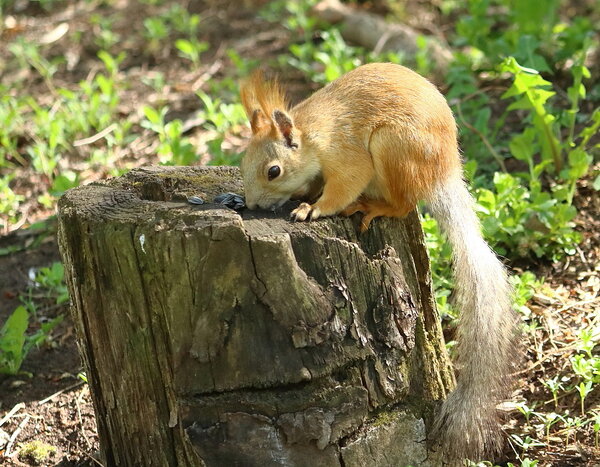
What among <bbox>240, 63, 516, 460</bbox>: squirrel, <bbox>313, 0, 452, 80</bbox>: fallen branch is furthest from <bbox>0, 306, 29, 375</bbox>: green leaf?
<bbox>313, 0, 452, 80</bbox>: fallen branch

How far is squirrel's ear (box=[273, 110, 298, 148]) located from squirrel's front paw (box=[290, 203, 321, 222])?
14.2 inches

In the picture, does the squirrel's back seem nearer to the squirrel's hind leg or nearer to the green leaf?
the squirrel's hind leg

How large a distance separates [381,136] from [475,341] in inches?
33.5

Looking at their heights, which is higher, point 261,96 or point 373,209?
point 261,96

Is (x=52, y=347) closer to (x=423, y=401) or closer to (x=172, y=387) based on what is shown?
(x=172, y=387)

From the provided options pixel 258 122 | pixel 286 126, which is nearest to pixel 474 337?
pixel 286 126

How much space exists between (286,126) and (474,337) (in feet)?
3.51

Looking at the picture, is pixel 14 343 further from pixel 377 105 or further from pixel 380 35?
pixel 380 35

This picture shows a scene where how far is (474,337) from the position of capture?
2.95 metres

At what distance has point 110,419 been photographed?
2.88 m

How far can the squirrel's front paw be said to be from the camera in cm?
277

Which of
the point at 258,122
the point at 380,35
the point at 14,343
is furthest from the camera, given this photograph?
the point at 380,35

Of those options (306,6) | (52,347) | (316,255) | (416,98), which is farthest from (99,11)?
(316,255)

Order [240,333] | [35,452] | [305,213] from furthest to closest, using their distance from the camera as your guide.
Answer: [35,452] → [305,213] → [240,333]
